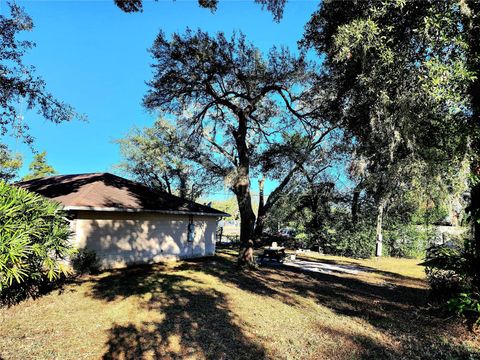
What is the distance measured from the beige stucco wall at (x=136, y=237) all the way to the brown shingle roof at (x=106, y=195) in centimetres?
51

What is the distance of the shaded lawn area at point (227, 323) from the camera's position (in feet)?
16.1

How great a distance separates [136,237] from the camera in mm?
14109

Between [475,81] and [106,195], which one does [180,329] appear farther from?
[106,195]

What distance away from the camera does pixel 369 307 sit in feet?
25.6

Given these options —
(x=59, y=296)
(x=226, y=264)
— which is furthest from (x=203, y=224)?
(x=59, y=296)

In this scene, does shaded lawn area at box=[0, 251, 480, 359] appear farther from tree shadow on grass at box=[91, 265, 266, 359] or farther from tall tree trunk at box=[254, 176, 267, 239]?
tall tree trunk at box=[254, 176, 267, 239]

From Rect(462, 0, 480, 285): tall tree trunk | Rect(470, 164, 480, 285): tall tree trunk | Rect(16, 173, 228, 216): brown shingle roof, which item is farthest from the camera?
Rect(16, 173, 228, 216): brown shingle roof

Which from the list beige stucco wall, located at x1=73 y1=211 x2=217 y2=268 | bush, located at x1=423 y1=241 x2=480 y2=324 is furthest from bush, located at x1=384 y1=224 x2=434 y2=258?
bush, located at x1=423 y1=241 x2=480 y2=324

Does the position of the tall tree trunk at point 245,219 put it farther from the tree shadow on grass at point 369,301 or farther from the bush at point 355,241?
the bush at point 355,241

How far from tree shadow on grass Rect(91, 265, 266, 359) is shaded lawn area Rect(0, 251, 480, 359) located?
0.02 meters

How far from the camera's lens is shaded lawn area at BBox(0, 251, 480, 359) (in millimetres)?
4895

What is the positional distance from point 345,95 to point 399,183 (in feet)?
9.78

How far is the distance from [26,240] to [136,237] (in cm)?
794

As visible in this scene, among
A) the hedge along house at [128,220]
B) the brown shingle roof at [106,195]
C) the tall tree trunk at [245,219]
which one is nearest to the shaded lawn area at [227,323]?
the hedge along house at [128,220]
